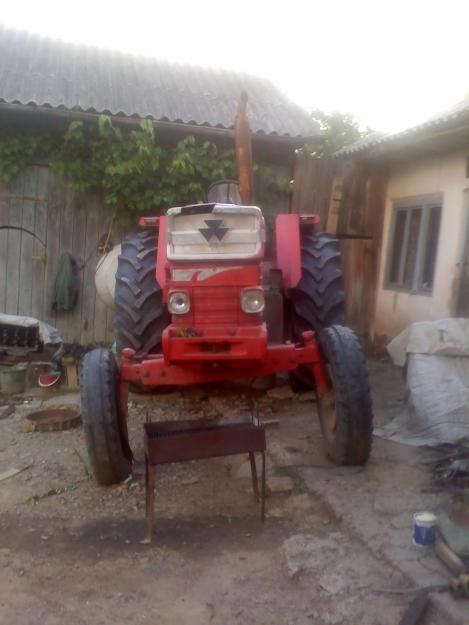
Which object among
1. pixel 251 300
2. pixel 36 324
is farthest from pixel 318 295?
pixel 36 324

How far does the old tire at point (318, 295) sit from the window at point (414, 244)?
8.18 ft

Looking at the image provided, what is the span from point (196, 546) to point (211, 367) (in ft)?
3.91

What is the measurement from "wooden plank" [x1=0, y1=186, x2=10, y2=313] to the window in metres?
4.74

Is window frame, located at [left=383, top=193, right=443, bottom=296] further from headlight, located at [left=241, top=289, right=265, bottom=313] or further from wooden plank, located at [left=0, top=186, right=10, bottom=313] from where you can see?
wooden plank, located at [left=0, top=186, right=10, bottom=313]

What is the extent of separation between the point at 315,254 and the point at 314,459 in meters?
1.85

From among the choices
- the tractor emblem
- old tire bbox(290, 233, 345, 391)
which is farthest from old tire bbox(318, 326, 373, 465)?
the tractor emblem

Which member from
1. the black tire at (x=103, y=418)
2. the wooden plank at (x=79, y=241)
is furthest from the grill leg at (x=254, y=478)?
the wooden plank at (x=79, y=241)

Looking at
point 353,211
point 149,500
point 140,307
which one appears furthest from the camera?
point 353,211

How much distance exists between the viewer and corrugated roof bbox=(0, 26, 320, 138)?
7.79 m

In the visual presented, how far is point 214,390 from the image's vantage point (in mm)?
6590

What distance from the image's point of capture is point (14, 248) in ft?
25.1

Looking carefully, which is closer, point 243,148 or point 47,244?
point 243,148

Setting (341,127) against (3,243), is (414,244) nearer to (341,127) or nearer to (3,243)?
(3,243)

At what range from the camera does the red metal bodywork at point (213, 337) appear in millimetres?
4199
